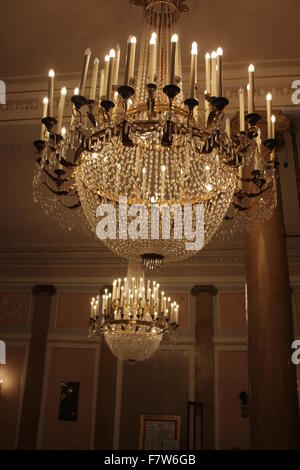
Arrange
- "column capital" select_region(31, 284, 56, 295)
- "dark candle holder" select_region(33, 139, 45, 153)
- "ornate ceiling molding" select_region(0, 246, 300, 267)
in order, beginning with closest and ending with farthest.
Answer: "dark candle holder" select_region(33, 139, 45, 153) < "ornate ceiling molding" select_region(0, 246, 300, 267) < "column capital" select_region(31, 284, 56, 295)

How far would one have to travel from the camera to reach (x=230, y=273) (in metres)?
9.70

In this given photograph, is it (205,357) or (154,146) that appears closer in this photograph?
(154,146)

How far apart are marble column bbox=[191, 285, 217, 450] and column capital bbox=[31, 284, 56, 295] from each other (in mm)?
2863

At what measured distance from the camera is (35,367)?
9.61 m

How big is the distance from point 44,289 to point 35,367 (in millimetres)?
1547

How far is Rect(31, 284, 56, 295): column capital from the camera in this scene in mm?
10141

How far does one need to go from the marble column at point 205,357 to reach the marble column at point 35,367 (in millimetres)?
2987

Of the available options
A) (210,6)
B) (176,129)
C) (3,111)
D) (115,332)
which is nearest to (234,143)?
(176,129)

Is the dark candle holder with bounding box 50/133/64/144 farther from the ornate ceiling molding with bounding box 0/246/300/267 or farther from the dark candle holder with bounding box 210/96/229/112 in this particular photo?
the ornate ceiling molding with bounding box 0/246/300/267

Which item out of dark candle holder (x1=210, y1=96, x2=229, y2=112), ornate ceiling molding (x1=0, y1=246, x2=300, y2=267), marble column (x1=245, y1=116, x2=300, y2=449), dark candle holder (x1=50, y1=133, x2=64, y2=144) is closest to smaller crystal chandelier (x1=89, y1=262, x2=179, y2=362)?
marble column (x1=245, y1=116, x2=300, y2=449)

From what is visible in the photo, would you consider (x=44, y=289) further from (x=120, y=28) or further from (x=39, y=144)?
(x=39, y=144)

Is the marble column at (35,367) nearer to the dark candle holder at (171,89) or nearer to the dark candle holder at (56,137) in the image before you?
the dark candle holder at (56,137)

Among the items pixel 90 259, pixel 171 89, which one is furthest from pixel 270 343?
pixel 90 259
